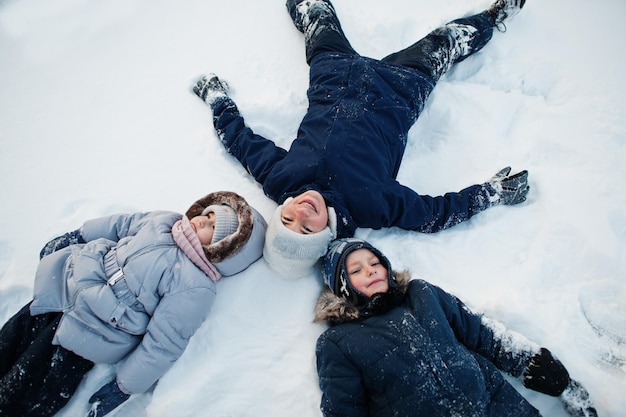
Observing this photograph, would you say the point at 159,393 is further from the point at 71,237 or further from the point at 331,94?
the point at 331,94

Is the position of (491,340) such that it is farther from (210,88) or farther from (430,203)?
(210,88)

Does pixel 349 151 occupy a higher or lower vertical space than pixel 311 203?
higher

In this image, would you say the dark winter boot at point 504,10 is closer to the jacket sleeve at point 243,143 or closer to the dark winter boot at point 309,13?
the dark winter boot at point 309,13

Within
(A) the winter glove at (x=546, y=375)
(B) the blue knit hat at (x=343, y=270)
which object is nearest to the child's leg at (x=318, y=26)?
(B) the blue knit hat at (x=343, y=270)

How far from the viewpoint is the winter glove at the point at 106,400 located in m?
1.85

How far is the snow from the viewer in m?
2.03

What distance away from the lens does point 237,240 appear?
204 cm

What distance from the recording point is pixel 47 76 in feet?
10.2

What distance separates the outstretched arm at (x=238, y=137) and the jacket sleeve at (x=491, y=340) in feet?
4.74

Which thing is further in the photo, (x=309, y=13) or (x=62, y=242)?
(x=309, y=13)

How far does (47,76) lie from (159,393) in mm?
2882

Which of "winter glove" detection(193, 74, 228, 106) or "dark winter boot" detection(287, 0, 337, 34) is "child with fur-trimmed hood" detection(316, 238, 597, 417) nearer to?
"winter glove" detection(193, 74, 228, 106)

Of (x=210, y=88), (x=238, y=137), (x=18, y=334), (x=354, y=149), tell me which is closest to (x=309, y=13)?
(x=210, y=88)

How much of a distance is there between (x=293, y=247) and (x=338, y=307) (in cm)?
42
